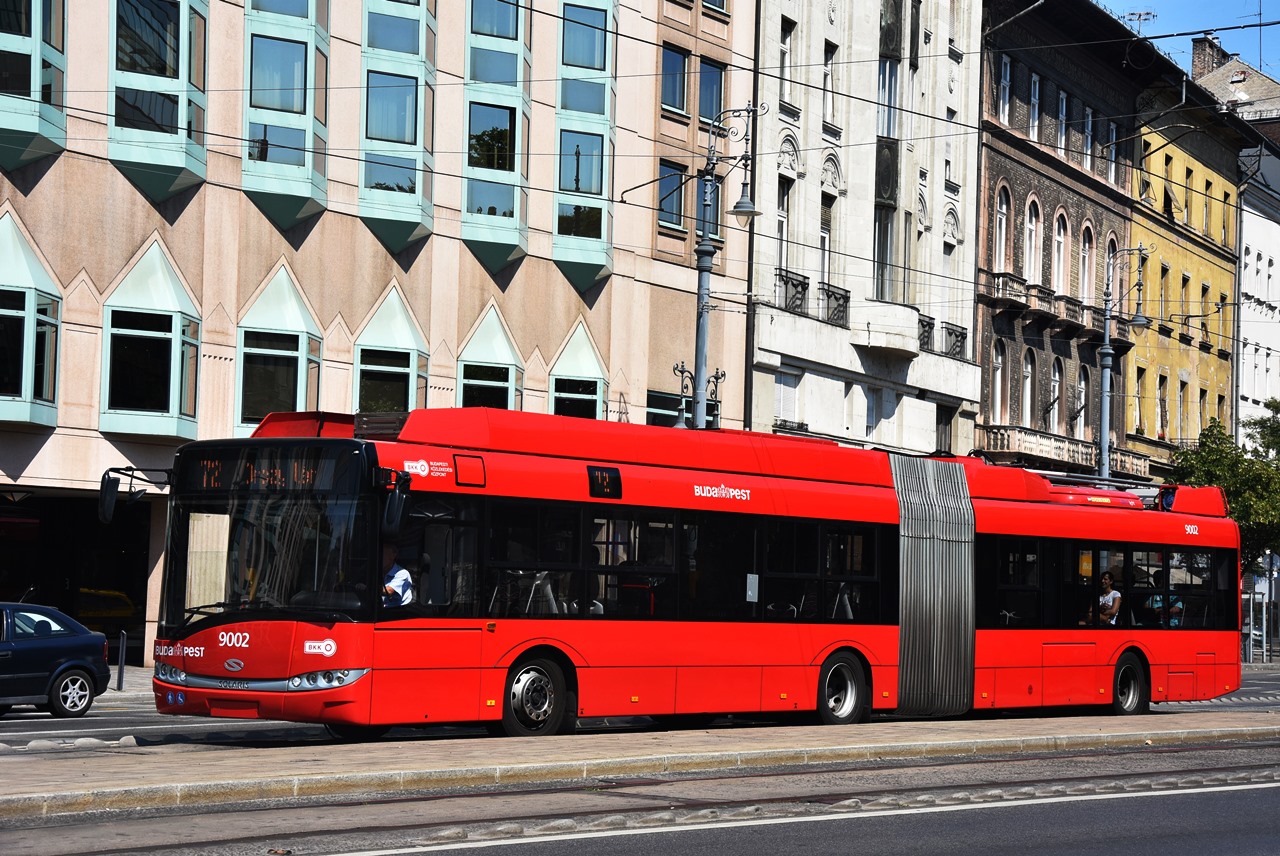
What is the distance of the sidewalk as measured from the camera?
39.2 ft

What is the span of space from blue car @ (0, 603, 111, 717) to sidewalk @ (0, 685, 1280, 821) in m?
6.55

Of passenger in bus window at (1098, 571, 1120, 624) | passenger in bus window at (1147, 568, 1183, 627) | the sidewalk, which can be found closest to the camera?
the sidewalk

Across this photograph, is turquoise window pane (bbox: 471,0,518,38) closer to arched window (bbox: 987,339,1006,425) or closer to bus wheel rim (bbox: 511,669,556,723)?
arched window (bbox: 987,339,1006,425)

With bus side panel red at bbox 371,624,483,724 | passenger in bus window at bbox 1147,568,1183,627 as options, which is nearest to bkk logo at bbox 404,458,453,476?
bus side panel red at bbox 371,624,483,724

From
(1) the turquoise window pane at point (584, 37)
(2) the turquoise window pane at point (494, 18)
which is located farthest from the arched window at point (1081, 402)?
(2) the turquoise window pane at point (494, 18)

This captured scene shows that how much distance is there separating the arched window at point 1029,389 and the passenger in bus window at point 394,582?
41.0 metres

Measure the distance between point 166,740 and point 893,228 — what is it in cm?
3380

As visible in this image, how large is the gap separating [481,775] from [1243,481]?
4366cm

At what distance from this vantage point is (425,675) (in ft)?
54.6

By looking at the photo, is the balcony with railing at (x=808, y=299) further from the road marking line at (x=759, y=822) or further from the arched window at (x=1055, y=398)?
the road marking line at (x=759, y=822)

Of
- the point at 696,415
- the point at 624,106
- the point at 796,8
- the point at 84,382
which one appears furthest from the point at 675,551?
the point at 796,8

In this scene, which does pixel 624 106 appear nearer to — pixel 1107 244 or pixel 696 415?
pixel 696 415

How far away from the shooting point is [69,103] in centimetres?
3139

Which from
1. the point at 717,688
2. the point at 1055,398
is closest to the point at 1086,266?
the point at 1055,398
